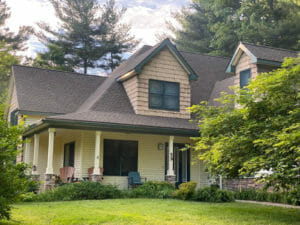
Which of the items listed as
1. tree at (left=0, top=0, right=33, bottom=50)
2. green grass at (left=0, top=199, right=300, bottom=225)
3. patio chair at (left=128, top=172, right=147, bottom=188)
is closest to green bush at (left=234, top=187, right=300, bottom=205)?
green grass at (left=0, top=199, right=300, bottom=225)

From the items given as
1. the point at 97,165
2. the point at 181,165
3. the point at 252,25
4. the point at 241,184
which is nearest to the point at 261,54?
the point at 241,184

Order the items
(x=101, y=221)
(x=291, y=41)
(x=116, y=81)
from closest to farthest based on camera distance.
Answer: (x=101, y=221) → (x=116, y=81) → (x=291, y=41)

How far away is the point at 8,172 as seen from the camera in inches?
289

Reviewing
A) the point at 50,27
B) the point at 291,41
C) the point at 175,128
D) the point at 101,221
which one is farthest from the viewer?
the point at 50,27

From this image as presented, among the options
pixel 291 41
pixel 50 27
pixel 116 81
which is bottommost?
pixel 116 81

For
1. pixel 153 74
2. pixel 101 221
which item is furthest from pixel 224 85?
pixel 101 221

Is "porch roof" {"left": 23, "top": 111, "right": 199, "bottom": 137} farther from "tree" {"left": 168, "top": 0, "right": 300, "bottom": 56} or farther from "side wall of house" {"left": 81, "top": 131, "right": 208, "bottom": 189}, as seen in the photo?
"tree" {"left": 168, "top": 0, "right": 300, "bottom": 56}

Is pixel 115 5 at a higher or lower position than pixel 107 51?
higher

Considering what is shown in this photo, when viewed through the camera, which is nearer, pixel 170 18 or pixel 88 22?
pixel 88 22

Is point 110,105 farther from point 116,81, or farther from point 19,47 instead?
point 19,47

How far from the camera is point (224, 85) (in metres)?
19.6

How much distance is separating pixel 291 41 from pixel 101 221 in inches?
890

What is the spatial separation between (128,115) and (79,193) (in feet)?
14.1

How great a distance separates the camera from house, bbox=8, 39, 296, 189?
1546 centimetres
